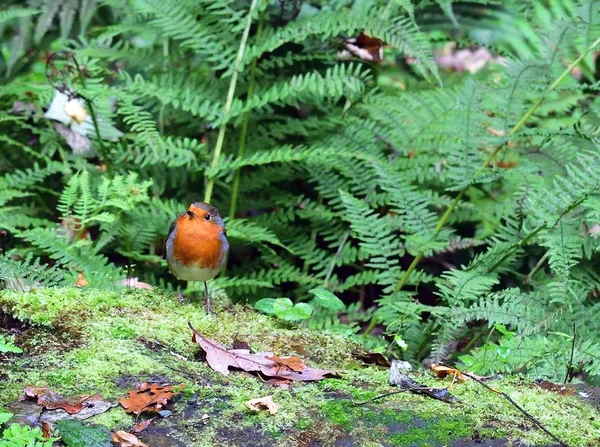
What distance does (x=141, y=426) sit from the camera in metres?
1.91

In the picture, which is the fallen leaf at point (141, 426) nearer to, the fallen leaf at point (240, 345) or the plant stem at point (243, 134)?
the fallen leaf at point (240, 345)

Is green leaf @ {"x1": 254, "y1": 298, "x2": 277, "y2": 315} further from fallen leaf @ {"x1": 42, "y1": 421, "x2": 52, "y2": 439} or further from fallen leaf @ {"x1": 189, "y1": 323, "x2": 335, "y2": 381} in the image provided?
fallen leaf @ {"x1": 42, "y1": 421, "x2": 52, "y2": 439}

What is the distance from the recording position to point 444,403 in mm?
2205

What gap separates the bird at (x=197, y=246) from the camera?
3.24m

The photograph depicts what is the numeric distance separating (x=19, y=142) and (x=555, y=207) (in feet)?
9.47

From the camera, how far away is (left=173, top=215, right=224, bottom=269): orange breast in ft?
10.6

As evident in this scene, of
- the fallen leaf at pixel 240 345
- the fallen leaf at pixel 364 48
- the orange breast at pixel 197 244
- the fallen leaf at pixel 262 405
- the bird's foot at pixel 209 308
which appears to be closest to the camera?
the fallen leaf at pixel 262 405

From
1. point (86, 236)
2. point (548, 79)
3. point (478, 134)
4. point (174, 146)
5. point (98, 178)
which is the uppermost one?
point (548, 79)

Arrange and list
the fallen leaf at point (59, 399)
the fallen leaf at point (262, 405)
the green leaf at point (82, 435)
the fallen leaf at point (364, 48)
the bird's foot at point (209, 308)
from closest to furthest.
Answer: the green leaf at point (82, 435), the fallen leaf at point (59, 399), the fallen leaf at point (262, 405), the bird's foot at point (209, 308), the fallen leaf at point (364, 48)

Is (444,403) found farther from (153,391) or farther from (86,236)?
(86,236)

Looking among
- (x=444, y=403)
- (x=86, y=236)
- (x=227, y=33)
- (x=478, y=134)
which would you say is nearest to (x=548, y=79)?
(x=478, y=134)

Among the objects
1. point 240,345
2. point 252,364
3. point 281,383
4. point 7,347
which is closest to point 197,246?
point 240,345

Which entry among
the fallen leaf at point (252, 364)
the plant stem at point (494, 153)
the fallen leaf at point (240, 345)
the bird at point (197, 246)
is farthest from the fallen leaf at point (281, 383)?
the plant stem at point (494, 153)

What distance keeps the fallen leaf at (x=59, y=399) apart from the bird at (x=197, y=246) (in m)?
1.25
